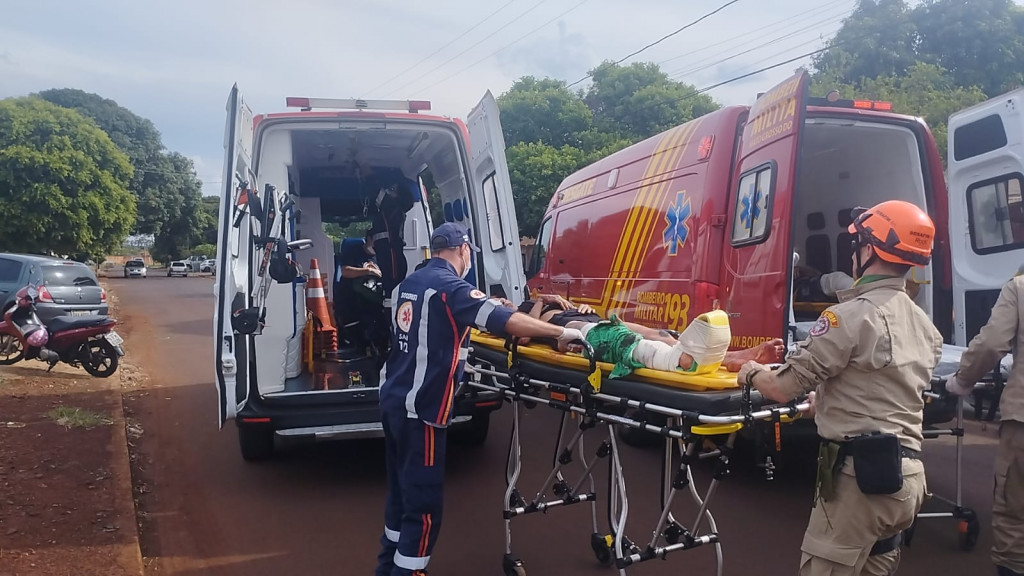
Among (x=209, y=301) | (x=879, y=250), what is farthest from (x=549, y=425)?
(x=209, y=301)

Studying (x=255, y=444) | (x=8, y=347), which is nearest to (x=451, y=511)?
(x=255, y=444)

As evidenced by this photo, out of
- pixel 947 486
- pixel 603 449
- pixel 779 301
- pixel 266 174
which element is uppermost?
pixel 266 174

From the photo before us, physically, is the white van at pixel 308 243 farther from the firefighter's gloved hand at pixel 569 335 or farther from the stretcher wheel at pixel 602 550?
the firefighter's gloved hand at pixel 569 335

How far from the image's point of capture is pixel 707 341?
2770 millimetres

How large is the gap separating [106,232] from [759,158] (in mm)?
24834

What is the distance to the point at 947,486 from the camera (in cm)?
504

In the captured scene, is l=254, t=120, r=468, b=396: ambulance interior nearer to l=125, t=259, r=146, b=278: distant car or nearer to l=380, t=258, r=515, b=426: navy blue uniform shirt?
l=380, t=258, r=515, b=426: navy blue uniform shirt

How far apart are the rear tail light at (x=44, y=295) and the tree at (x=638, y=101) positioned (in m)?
14.8

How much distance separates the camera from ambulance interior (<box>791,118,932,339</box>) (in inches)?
204

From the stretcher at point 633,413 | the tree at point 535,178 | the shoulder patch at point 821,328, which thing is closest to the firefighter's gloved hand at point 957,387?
the stretcher at point 633,413

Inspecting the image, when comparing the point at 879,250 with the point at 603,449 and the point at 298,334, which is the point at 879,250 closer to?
the point at 603,449

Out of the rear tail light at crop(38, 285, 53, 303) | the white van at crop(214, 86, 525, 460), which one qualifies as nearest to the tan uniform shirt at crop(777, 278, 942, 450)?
the white van at crop(214, 86, 525, 460)

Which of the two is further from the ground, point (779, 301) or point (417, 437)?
point (779, 301)

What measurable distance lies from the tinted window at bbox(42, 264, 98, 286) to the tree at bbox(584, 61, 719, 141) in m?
14.1
